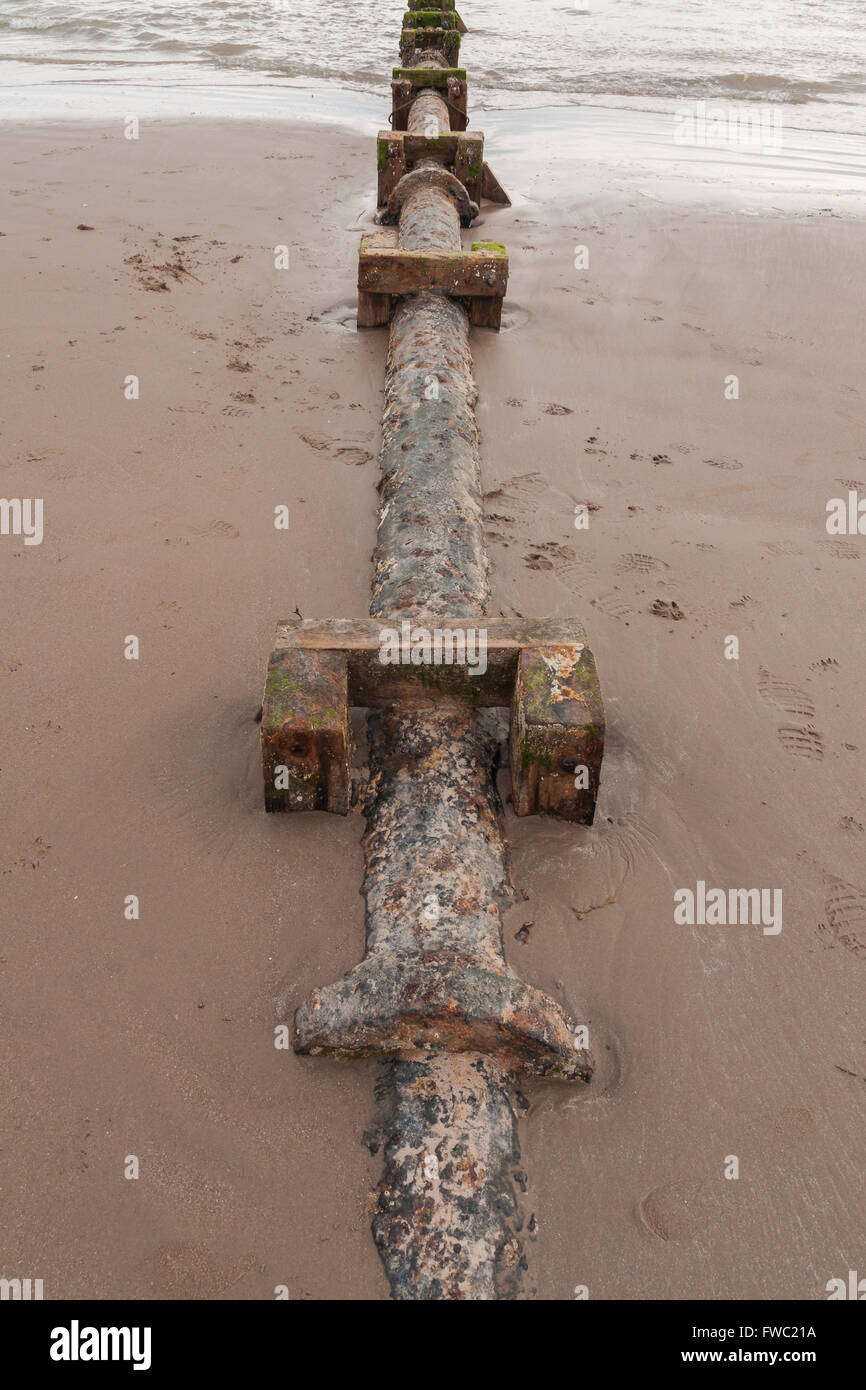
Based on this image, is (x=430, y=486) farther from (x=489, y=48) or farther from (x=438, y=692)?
(x=489, y=48)

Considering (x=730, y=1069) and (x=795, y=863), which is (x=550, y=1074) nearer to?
(x=730, y=1069)

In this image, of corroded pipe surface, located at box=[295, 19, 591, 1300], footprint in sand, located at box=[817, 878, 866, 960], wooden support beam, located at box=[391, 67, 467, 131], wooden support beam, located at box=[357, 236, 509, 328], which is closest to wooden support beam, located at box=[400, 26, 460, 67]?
wooden support beam, located at box=[391, 67, 467, 131]

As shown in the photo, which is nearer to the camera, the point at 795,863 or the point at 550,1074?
the point at 550,1074

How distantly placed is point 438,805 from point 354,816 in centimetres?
30

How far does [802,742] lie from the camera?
9.25ft

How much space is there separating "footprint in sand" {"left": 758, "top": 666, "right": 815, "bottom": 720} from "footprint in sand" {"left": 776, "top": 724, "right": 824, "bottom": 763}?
0.23 ft

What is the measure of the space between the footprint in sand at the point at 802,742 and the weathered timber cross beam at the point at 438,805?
29.2 inches

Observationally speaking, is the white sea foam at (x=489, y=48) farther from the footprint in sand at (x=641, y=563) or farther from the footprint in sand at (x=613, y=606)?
the footprint in sand at (x=613, y=606)

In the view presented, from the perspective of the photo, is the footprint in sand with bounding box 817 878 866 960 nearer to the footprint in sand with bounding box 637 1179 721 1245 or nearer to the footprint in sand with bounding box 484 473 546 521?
the footprint in sand with bounding box 637 1179 721 1245

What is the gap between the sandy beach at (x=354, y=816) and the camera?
1766mm

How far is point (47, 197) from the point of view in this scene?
21.6 feet

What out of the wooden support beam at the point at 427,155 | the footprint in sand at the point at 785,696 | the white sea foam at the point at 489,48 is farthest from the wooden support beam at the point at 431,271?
the white sea foam at the point at 489,48

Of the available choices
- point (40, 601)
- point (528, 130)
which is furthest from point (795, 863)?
point (528, 130)

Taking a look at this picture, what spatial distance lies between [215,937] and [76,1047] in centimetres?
37
